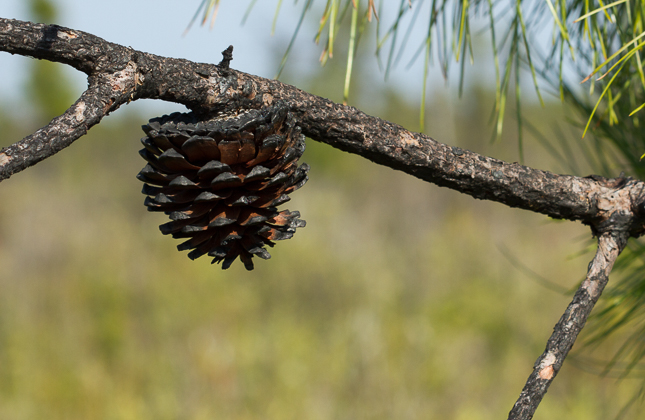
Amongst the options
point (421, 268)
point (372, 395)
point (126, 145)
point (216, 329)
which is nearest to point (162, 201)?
point (372, 395)

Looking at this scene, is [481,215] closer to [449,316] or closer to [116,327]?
[449,316]

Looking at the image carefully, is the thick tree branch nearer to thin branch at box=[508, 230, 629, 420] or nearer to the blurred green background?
thin branch at box=[508, 230, 629, 420]

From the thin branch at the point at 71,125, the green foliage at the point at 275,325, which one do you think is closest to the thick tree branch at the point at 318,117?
the thin branch at the point at 71,125

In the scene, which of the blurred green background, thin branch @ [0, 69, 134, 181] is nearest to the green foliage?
the blurred green background

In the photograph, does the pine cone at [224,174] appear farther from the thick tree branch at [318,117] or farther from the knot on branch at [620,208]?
the knot on branch at [620,208]

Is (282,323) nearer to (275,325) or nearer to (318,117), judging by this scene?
(275,325)
